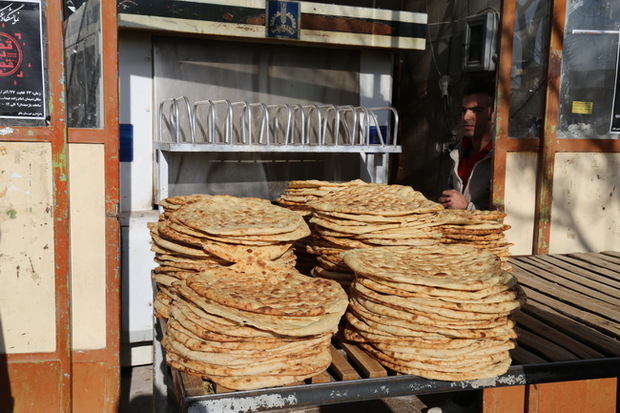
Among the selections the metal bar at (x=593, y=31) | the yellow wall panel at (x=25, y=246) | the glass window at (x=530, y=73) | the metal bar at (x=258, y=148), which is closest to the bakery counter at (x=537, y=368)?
the glass window at (x=530, y=73)

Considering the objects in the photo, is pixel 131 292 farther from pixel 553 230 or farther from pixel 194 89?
pixel 553 230

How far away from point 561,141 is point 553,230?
671 millimetres

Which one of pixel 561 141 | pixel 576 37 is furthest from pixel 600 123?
pixel 576 37

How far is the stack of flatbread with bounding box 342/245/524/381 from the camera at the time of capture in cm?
199

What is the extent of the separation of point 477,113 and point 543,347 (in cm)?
320

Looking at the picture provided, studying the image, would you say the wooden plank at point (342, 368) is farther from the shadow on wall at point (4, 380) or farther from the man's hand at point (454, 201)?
the man's hand at point (454, 201)

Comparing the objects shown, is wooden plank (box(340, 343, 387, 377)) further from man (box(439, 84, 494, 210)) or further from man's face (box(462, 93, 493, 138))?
man's face (box(462, 93, 493, 138))

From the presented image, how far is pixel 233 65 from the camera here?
5.39 metres

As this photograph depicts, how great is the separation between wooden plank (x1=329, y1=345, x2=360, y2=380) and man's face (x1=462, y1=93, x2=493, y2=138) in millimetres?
3510

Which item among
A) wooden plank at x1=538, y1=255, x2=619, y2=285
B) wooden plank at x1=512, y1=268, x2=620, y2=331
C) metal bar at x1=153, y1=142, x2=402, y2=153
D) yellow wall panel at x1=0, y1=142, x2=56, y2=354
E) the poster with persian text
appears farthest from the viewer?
metal bar at x1=153, y1=142, x2=402, y2=153

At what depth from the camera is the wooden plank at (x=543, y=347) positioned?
7.51 ft

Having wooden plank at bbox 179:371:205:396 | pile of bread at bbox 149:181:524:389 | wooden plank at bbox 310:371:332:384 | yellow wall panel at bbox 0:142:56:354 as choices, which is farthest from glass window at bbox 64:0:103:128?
wooden plank at bbox 310:371:332:384

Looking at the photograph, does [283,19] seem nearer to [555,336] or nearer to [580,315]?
[580,315]

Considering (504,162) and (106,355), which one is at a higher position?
(504,162)
